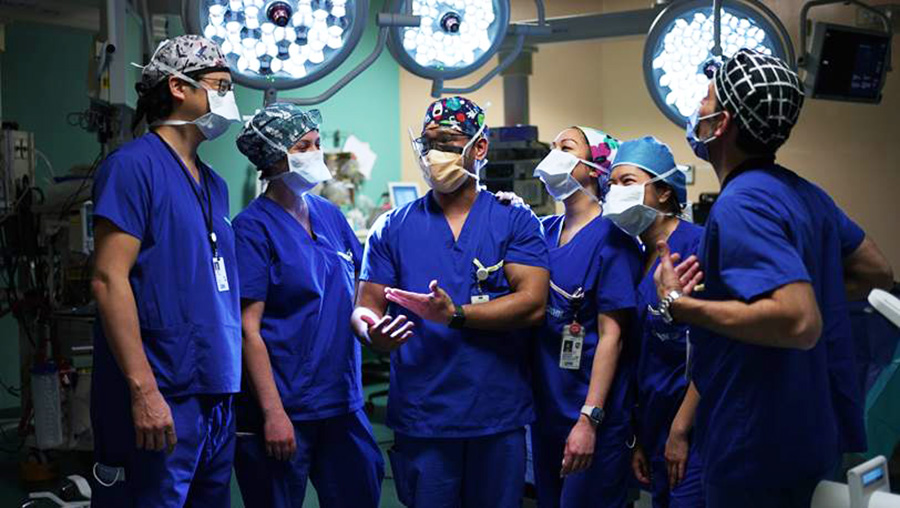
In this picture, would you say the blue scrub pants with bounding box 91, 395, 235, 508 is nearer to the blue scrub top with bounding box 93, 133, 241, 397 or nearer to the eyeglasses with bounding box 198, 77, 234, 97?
the blue scrub top with bounding box 93, 133, 241, 397

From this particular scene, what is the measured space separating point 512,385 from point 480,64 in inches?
43.4

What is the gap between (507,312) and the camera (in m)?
2.08

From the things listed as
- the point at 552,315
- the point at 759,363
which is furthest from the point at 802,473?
the point at 552,315

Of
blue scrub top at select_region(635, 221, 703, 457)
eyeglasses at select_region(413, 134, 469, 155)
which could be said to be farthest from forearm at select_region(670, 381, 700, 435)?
eyeglasses at select_region(413, 134, 469, 155)

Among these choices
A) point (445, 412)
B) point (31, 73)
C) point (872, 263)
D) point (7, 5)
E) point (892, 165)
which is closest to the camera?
point (872, 263)

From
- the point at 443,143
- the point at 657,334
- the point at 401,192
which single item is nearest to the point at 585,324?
the point at 657,334

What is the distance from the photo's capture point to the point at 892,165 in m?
4.99

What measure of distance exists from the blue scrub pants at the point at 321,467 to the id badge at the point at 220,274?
1.40 ft

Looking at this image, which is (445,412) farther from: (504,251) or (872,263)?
(872,263)

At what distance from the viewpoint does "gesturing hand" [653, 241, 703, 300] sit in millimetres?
1614

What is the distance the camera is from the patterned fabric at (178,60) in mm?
2031

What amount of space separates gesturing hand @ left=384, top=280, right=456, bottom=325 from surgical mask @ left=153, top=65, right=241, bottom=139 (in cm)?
53

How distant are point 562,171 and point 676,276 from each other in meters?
0.76

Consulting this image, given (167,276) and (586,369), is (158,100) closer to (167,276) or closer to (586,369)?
(167,276)
